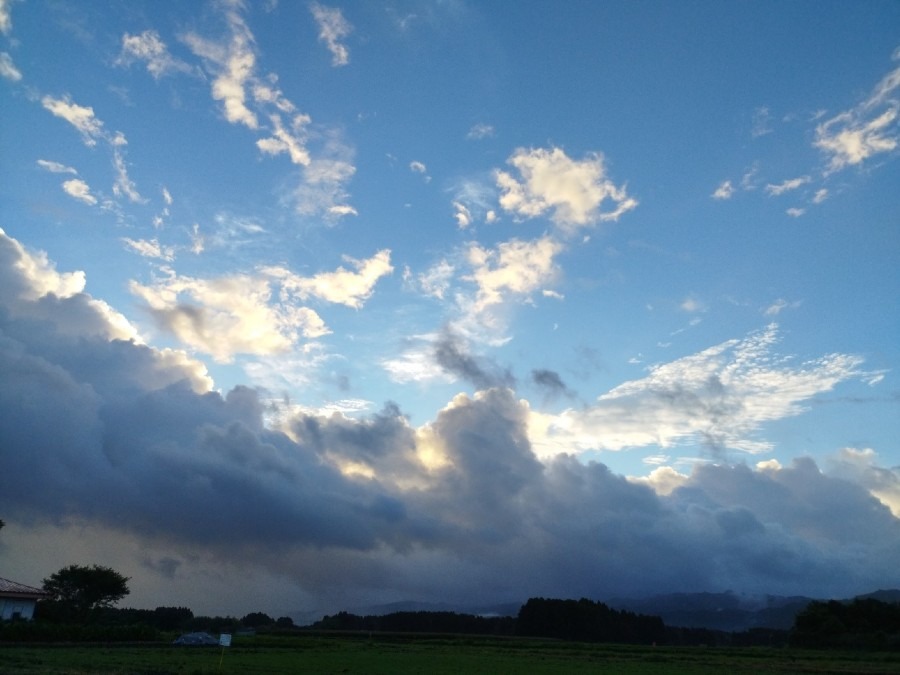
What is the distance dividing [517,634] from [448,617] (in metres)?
34.6

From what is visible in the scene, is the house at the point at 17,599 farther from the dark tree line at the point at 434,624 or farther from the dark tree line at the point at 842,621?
the dark tree line at the point at 434,624

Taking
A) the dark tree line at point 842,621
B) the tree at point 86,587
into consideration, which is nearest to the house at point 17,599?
the tree at point 86,587

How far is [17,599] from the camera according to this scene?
6438 centimetres

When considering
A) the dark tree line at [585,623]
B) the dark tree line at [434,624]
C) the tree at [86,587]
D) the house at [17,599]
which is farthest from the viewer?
the dark tree line at [434,624]

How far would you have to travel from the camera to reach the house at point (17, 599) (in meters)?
62.3

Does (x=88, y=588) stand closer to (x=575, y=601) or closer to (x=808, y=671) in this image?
(x=808, y=671)

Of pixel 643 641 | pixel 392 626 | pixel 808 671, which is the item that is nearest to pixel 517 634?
pixel 643 641

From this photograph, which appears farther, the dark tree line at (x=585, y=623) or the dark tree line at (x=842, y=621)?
the dark tree line at (x=585, y=623)

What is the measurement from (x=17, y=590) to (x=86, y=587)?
4131 centimetres

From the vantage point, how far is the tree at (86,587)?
10006cm

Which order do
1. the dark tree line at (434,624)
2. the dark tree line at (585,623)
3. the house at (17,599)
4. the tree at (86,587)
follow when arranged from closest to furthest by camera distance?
the house at (17,599) → the tree at (86,587) → the dark tree line at (585,623) → the dark tree line at (434,624)

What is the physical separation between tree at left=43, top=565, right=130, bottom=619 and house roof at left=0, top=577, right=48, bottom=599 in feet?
118

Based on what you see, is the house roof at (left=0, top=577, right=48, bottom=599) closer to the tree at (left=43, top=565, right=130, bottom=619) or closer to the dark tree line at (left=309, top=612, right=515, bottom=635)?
the tree at (left=43, top=565, right=130, bottom=619)

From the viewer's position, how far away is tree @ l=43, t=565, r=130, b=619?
10006 cm
